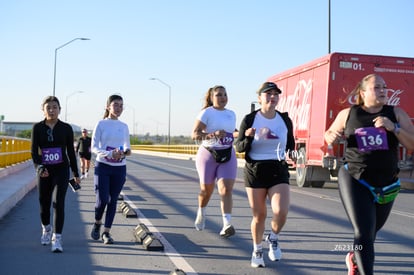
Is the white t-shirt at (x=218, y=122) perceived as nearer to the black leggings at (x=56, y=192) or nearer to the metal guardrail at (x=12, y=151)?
the black leggings at (x=56, y=192)

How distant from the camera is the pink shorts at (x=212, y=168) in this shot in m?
7.94

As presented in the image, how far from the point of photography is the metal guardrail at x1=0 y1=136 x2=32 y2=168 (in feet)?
56.2

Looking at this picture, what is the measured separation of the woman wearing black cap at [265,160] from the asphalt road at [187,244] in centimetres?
54

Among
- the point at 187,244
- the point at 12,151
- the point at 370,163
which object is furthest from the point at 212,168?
the point at 12,151

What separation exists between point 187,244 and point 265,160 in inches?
74.8

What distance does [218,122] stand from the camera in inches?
313

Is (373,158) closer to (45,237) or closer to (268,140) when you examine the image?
(268,140)

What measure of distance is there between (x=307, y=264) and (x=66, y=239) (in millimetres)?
3163

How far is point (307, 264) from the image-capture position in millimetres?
6480

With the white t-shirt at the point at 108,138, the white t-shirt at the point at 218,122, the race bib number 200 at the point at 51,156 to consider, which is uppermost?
the white t-shirt at the point at 218,122

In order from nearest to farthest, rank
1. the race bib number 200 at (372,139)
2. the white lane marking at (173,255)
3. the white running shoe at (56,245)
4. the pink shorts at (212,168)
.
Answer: the race bib number 200 at (372,139)
the white lane marking at (173,255)
the white running shoe at (56,245)
the pink shorts at (212,168)

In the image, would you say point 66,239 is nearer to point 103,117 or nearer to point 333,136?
point 103,117

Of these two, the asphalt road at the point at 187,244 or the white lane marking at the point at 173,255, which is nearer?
the white lane marking at the point at 173,255

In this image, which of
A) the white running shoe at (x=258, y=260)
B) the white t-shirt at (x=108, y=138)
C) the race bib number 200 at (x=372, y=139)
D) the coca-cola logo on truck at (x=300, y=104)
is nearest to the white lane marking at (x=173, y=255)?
the white running shoe at (x=258, y=260)
